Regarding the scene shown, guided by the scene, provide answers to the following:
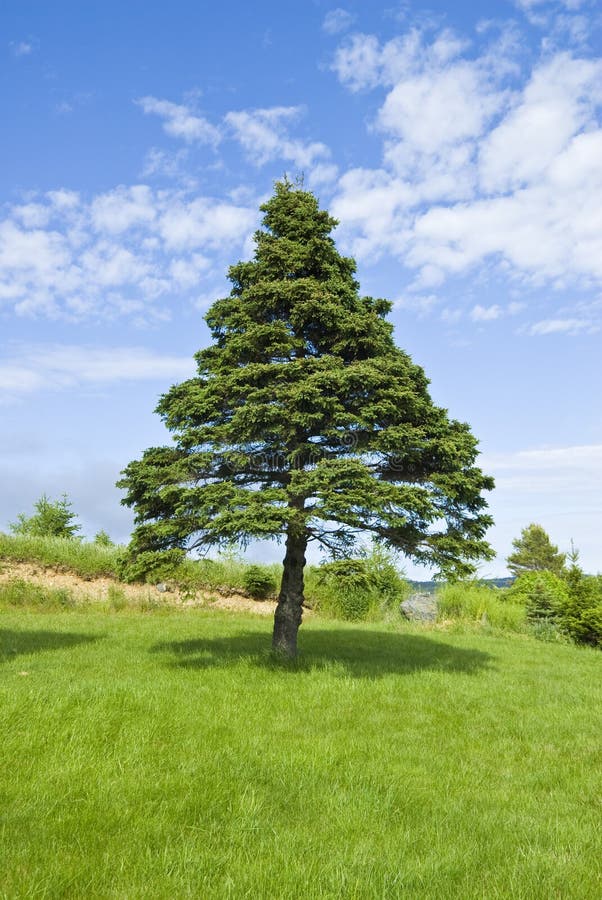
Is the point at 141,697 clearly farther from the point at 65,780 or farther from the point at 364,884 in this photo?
the point at 364,884

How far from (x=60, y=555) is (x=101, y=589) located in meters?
2.55

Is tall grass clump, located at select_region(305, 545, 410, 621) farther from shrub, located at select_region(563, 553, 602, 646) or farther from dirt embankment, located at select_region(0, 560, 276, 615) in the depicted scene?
shrub, located at select_region(563, 553, 602, 646)

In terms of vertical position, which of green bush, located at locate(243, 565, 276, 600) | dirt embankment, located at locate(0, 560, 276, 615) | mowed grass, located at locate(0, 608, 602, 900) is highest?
green bush, located at locate(243, 565, 276, 600)

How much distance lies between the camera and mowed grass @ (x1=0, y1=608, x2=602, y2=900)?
4.34 metres

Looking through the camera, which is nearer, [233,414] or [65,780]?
[65,780]

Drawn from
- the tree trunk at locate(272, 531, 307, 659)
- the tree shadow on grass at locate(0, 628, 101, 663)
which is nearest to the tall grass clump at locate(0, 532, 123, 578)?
the tree shadow on grass at locate(0, 628, 101, 663)

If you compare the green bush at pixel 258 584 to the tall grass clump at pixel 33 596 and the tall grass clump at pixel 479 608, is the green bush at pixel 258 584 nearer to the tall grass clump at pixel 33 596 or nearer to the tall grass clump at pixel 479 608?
the tall grass clump at pixel 33 596

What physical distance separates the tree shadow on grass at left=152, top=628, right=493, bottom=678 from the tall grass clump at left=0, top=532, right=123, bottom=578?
950 cm

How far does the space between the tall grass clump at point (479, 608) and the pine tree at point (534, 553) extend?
42.4m

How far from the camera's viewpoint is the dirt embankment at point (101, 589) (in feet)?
72.7

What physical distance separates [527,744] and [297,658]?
5.38m

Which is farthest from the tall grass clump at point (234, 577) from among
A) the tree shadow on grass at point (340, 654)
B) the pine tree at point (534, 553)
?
the pine tree at point (534, 553)

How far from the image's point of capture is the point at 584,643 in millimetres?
22484

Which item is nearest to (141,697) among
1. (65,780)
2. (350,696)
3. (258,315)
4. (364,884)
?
(65,780)
